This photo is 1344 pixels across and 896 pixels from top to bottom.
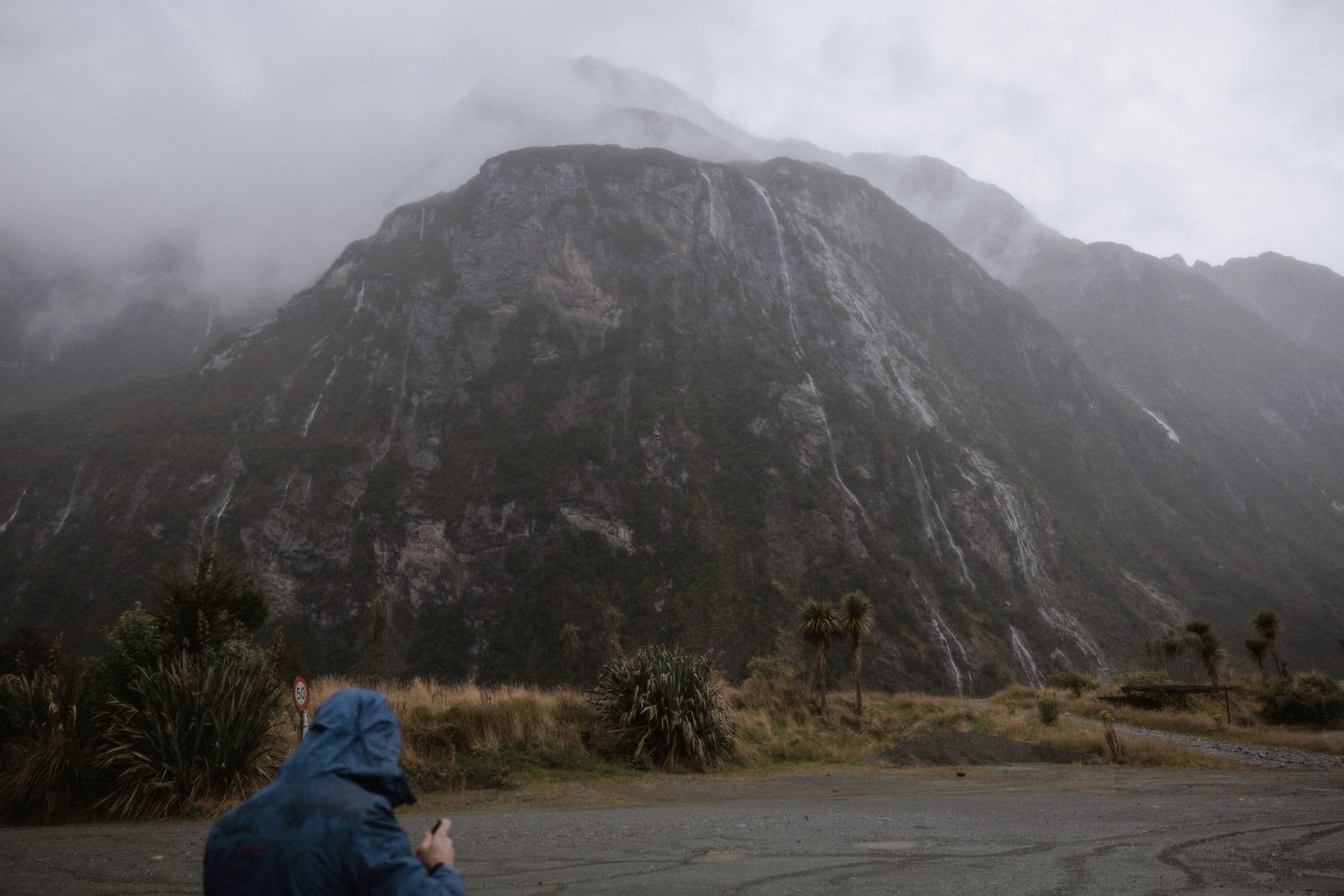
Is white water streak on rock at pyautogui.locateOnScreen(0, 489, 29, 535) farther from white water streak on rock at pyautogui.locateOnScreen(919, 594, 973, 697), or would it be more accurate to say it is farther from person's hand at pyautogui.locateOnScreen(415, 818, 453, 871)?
person's hand at pyautogui.locateOnScreen(415, 818, 453, 871)

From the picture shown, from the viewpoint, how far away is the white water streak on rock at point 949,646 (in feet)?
246

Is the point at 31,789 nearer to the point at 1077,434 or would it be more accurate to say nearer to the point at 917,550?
the point at 917,550

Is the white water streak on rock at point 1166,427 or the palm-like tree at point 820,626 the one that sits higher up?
the white water streak on rock at point 1166,427

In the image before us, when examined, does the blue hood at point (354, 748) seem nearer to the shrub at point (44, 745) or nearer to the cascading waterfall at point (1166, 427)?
the shrub at point (44, 745)

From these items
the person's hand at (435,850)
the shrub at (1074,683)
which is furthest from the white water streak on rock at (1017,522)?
the person's hand at (435,850)

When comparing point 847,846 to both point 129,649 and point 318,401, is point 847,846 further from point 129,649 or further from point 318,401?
point 318,401

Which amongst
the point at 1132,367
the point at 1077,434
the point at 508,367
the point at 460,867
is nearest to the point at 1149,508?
the point at 1077,434

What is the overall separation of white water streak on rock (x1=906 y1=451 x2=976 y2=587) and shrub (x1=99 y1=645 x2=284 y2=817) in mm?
87154

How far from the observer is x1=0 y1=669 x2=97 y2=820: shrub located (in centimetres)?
1119

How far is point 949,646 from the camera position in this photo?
7850 centimetres

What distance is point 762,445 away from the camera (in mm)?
95562

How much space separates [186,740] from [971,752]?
1879 centimetres

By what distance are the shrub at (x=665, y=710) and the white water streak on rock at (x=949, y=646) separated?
196 feet

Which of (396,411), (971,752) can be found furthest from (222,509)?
(971,752)
